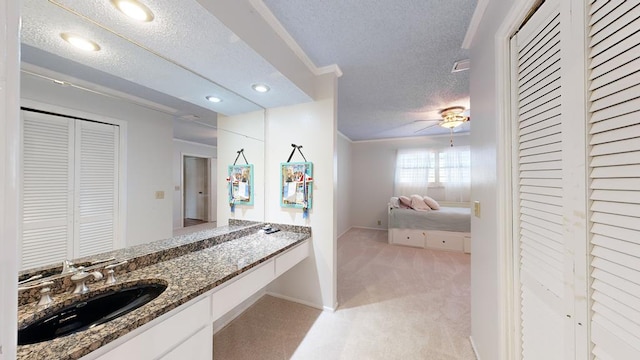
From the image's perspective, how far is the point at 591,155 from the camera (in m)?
0.63

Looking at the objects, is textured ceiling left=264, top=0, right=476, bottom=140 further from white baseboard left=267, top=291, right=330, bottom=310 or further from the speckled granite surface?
white baseboard left=267, top=291, right=330, bottom=310

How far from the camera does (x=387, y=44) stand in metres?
1.71

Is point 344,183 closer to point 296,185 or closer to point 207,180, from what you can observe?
point 296,185

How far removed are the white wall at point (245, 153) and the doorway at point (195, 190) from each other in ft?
0.62

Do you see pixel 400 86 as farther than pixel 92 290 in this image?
Yes

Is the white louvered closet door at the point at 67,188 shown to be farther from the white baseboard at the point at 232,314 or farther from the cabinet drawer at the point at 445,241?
the cabinet drawer at the point at 445,241

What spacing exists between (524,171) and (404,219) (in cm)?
350

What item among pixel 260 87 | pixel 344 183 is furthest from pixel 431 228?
pixel 260 87

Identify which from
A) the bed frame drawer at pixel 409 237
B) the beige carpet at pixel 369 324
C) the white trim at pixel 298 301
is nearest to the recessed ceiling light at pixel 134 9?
the beige carpet at pixel 369 324

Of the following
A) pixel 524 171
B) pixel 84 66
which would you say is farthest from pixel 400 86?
pixel 84 66

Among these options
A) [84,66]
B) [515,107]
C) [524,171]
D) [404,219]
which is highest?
[84,66]

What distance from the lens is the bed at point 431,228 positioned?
3.88 meters

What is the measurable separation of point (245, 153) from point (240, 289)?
50.6 inches

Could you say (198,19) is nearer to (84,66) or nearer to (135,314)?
(84,66)
